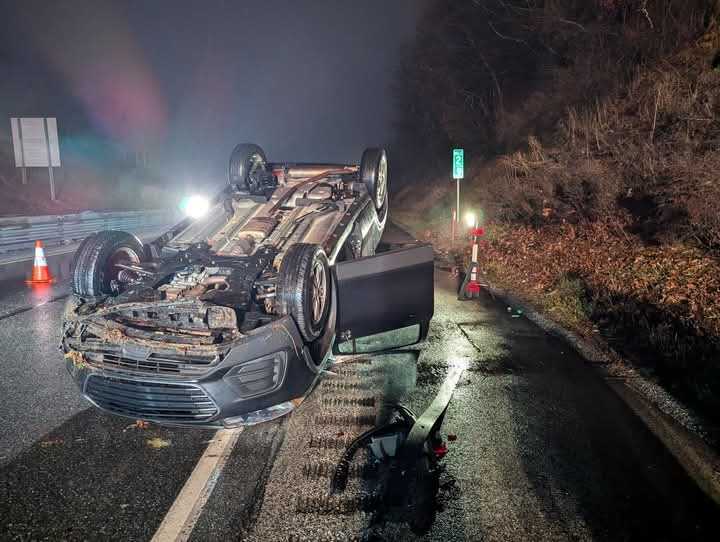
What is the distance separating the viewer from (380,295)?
450 cm

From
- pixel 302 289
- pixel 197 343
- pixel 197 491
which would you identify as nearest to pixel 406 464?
pixel 197 491

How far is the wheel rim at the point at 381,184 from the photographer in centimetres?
706

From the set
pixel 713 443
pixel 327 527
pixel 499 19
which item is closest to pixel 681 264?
pixel 713 443

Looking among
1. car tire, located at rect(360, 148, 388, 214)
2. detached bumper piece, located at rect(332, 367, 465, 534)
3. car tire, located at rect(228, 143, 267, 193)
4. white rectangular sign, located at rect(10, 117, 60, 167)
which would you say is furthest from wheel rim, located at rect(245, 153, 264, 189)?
white rectangular sign, located at rect(10, 117, 60, 167)

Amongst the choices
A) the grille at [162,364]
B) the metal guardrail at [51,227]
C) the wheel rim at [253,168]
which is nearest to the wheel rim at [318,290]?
the grille at [162,364]

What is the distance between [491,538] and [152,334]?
2.52 metres

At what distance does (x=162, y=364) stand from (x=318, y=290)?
1378mm

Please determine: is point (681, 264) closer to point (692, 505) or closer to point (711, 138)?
point (711, 138)

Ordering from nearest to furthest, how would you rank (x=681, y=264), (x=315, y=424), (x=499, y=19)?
(x=315, y=424) → (x=681, y=264) → (x=499, y=19)

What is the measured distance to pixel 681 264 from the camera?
6828 millimetres

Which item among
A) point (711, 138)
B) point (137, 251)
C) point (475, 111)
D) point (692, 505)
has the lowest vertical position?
point (692, 505)

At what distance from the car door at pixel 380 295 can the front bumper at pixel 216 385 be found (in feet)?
2.69

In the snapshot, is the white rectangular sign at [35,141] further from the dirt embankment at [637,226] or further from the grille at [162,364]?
the grille at [162,364]

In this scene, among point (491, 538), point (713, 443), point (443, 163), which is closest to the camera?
point (491, 538)
